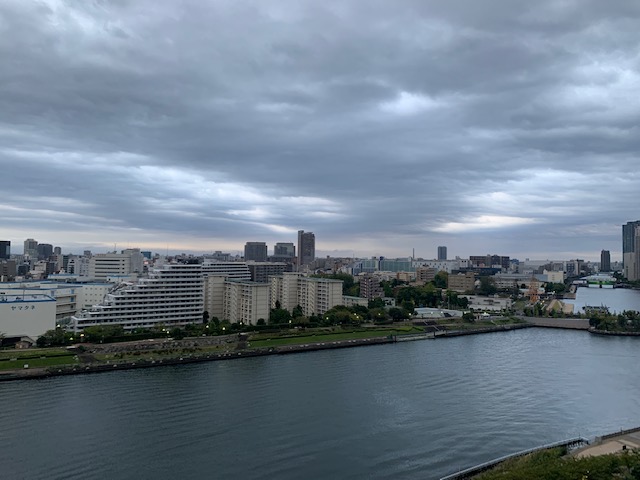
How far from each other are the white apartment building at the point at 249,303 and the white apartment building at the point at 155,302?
1.80 meters

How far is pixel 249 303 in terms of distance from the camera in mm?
21500

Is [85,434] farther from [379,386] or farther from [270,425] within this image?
[379,386]

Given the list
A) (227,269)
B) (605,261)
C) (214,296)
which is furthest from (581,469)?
(605,261)

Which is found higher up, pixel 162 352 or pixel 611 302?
pixel 611 302

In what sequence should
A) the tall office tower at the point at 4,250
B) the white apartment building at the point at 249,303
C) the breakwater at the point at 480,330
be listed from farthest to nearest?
the tall office tower at the point at 4,250
the breakwater at the point at 480,330
the white apartment building at the point at 249,303

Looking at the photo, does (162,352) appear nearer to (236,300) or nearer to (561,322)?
(236,300)

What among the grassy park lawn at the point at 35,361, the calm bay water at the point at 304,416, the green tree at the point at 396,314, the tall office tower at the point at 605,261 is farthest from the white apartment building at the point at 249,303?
the tall office tower at the point at 605,261

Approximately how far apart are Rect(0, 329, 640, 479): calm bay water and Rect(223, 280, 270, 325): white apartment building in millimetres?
5440

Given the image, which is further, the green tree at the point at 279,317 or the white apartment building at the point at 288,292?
the white apartment building at the point at 288,292

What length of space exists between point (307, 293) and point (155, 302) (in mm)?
9038

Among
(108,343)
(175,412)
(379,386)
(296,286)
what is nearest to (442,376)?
(379,386)

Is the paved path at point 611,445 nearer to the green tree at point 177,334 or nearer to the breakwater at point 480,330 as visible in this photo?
the green tree at point 177,334

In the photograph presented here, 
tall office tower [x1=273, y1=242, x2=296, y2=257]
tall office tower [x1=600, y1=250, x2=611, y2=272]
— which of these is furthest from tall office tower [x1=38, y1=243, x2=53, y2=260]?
tall office tower [x1=600, y1=250, x2=611, y2=272]

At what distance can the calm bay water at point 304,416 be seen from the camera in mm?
7770
